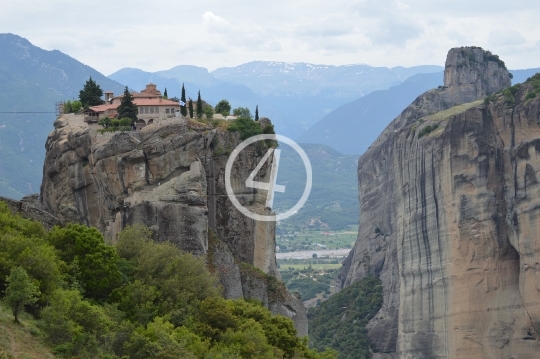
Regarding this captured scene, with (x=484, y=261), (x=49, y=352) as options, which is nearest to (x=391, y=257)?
(x=484, y=261)

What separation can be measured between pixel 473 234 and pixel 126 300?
61732 millimetres

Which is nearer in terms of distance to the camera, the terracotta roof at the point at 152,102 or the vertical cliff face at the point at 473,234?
the terracotta roof at the point at 152,102

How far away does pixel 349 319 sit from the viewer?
115m

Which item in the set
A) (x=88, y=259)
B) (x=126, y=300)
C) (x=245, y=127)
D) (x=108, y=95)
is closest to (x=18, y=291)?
(x=88, y=259)

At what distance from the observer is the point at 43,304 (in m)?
32.9

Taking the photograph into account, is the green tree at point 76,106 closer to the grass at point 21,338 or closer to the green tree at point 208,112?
the green tree at point 208,112

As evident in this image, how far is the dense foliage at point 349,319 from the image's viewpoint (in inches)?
4274

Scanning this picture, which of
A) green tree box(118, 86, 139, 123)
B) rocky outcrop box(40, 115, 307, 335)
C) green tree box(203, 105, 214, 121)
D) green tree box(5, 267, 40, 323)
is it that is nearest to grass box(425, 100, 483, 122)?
green tree box(203, 105, 214, 121)

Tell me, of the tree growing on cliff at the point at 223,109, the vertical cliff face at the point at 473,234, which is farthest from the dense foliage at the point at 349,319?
the tree growing on cliff at the point at 223,109

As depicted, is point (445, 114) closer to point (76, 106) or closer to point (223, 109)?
point (223, 109)

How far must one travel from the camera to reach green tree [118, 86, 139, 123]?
54062mm

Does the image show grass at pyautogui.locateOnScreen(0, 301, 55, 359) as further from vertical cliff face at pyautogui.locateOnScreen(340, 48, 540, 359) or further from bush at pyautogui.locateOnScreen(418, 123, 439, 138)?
bush at pyautogui.locateOnScreen(418, 123, 439, 138)

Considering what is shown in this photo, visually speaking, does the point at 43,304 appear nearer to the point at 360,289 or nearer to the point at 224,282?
the point at 224,282

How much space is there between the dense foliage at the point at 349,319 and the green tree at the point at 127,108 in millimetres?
56527
